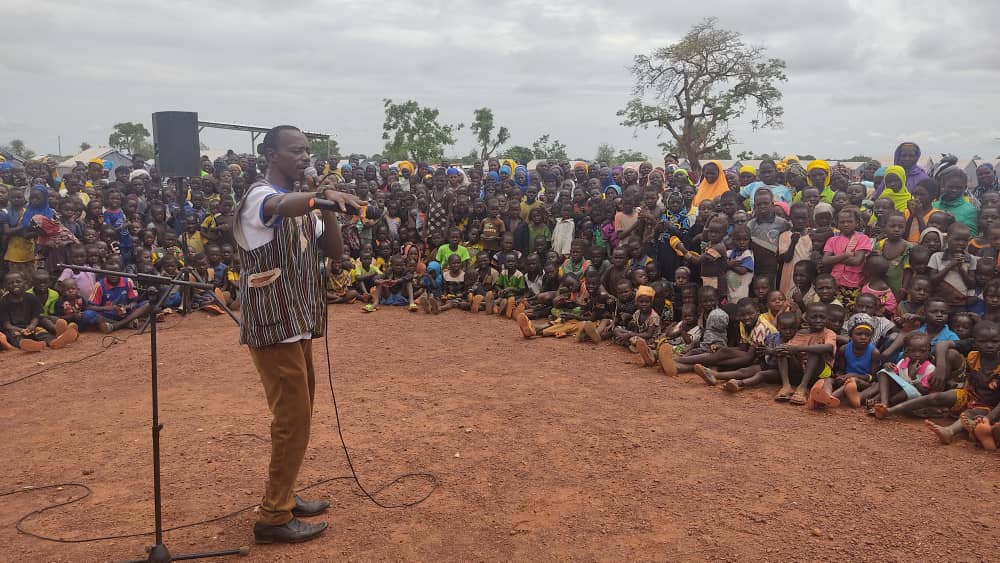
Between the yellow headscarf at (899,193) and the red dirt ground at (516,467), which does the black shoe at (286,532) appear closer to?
the red dirt ground at (516,467)

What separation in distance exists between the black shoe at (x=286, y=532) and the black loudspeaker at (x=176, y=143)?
836 centimetres

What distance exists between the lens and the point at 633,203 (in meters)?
8.70

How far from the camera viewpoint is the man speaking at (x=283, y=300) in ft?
10.0

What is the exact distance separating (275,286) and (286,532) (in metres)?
1.17

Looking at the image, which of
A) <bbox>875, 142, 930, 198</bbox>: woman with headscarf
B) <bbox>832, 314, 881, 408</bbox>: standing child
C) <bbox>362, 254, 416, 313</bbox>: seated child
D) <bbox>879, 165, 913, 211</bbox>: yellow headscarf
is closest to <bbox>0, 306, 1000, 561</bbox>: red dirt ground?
<bbox>832, 314, 881, 408</bbox>: standing child

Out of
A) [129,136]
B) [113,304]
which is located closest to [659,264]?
[113,304]

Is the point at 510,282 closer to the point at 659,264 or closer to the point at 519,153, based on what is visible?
the point at 659,264

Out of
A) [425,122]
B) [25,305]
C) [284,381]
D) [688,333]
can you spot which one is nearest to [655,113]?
[425,122]

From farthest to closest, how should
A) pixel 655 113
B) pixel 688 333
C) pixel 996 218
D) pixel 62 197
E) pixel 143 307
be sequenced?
pixel 655 113
pixel 62 197
pixel 143 307
pixel 688 333
pixel 996 218

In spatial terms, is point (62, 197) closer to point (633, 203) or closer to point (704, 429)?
point (633, 203)

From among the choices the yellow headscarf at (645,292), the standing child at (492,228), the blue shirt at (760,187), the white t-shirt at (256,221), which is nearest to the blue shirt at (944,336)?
the yellow headscarf at (645,292)

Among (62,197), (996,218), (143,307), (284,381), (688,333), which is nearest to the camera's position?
(284,381)

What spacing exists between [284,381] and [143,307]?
6.51 m

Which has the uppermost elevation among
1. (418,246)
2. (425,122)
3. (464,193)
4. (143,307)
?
(425,122)
